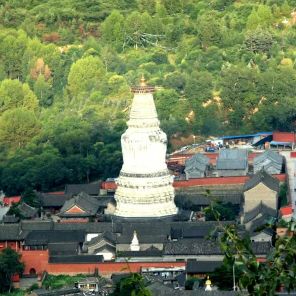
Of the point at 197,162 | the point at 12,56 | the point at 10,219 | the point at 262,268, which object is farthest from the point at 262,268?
the point at 12,56

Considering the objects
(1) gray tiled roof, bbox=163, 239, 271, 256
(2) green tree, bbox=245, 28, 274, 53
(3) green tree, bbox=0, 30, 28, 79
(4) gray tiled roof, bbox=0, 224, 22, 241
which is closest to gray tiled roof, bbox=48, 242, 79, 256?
(4) gray tiled roof, bbox=0, 224, 22, 241

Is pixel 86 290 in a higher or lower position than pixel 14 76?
higher

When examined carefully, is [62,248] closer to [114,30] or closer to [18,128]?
[18,128]

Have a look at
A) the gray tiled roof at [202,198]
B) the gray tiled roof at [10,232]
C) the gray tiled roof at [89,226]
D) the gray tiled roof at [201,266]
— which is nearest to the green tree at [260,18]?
the gray tiled roof at [202,198]

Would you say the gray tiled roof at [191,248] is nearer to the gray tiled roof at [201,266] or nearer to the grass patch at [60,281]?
the gray tiled roof at [201,266]

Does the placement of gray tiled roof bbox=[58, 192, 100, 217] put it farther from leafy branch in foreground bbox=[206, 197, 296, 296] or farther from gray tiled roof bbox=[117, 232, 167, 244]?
leafy branch in foreground bbox=[206, 197, 296, 296]

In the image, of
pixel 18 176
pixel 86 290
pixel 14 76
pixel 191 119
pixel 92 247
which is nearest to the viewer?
pixel 86 290

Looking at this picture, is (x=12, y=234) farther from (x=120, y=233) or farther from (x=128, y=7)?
(x=128, y=7)

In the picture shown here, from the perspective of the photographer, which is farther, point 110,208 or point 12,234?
point 110,208

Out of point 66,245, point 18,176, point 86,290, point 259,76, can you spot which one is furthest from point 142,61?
point 86,290
